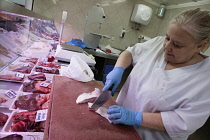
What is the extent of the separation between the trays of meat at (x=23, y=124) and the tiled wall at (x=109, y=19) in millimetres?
3534

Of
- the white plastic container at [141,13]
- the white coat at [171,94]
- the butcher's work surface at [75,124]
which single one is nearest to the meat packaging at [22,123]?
the butcher's work surface at [75,124]

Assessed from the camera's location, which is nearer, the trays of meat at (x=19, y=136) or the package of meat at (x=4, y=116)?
the trays of meat at (x=19, y=136)

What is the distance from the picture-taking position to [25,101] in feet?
3.75

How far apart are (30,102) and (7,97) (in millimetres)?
174

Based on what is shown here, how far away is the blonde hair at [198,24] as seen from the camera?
93cm

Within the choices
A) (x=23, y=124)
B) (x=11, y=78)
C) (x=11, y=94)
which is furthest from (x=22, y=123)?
(x=11, y=78)

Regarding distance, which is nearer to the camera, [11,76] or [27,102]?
[27,102]

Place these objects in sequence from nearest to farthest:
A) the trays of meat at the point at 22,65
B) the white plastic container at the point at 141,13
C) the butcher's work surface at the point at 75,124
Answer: the butcher's work surface at the point at 75,124
the trays of meat at the point at 22,65
the white plastic container at the point at 141,13

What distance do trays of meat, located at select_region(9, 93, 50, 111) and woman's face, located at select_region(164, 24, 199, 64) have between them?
3.57ft

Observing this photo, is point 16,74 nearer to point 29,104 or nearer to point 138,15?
point 29,104

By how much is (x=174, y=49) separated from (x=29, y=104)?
1200 millimetres

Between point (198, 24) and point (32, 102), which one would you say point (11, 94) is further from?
point (198, 24)

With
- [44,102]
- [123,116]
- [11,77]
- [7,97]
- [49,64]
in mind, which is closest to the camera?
[123,116]

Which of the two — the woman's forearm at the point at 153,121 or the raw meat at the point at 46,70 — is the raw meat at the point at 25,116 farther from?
the woman's forearm at the point at 153,121
